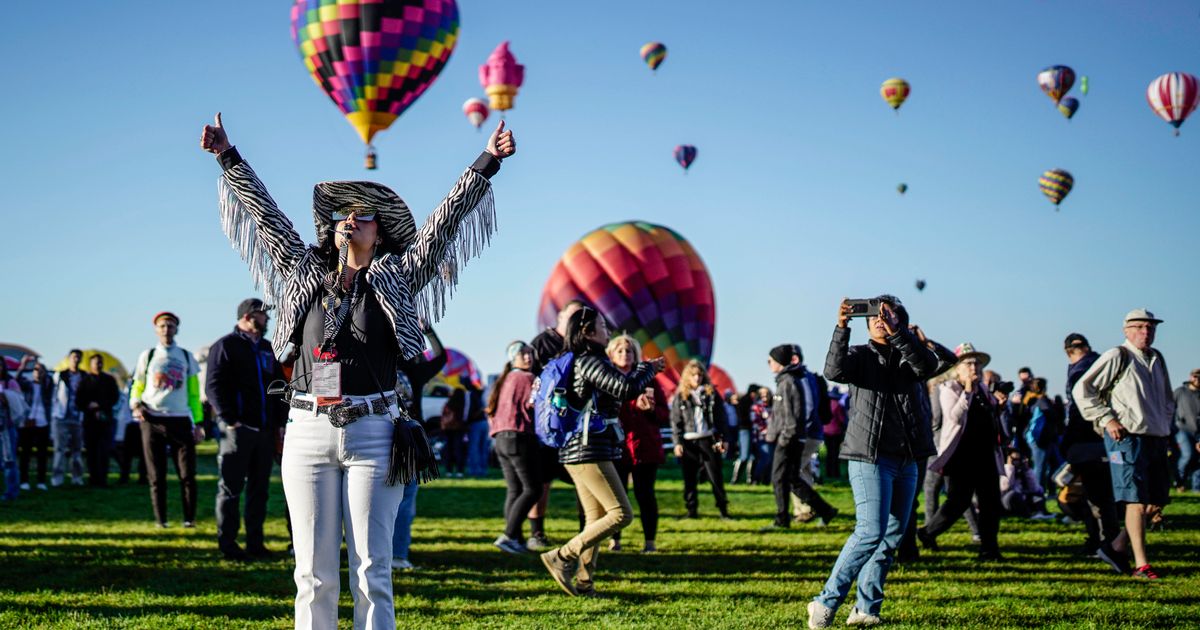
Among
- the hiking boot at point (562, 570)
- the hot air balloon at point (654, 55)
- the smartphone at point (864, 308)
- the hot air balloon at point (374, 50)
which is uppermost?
the hot air balloon at point (654, 55)

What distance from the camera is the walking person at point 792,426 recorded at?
11938mm

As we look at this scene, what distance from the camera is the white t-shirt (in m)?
10.9

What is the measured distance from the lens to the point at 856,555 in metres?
6.43

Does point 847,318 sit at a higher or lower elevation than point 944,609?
higher

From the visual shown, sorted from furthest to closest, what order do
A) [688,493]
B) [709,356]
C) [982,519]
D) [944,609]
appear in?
[709,356] → [688,493] → [982,519] → [944,609]

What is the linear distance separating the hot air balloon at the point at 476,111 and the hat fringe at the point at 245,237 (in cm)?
3964

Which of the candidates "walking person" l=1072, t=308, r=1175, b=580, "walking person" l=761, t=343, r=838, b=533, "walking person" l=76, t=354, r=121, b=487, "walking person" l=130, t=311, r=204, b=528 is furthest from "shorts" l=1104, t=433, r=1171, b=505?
"walking person" l=76, t=354, r=121, b=487

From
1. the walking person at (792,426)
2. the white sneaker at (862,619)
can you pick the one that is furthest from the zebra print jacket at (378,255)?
the walking person at (792,426)

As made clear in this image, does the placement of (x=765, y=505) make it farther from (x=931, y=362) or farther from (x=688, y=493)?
(x=931, y=362)

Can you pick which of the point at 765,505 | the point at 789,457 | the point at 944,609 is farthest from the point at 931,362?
the point at 765,505

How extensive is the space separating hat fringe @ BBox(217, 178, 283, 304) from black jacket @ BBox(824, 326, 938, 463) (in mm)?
3213

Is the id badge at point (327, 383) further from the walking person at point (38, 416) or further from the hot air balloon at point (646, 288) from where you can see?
the hot air balloon at point (646, 288)

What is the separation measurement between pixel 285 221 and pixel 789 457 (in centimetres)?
842

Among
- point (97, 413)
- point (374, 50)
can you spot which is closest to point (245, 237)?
point (97, 413)
